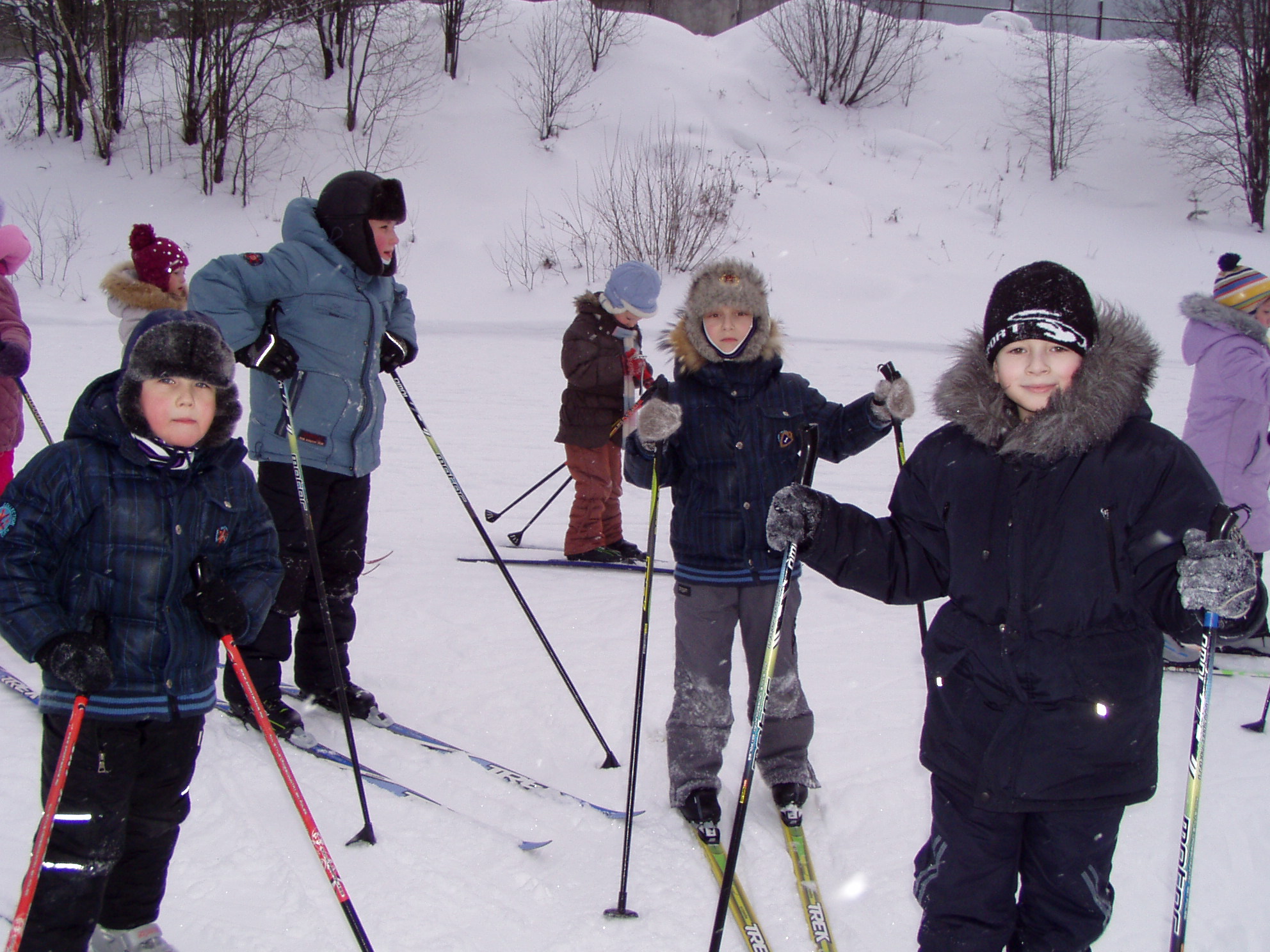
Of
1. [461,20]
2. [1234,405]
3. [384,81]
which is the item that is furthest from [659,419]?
[461,20]

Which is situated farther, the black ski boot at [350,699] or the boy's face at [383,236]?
the black ski boot at [350,699]

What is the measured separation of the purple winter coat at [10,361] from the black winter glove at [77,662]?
2.85 metres

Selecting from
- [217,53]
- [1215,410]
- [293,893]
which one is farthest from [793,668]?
[217,53]

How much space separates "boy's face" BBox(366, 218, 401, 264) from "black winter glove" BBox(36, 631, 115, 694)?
1.90 meters

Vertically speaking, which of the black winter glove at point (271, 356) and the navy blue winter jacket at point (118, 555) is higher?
the black winter glove at point (271, 356)

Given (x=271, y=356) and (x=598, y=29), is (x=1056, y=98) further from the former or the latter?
(x=271, y=356)

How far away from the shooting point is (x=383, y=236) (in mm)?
3404

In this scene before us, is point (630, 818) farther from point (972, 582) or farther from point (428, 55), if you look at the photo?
point (428, 55)

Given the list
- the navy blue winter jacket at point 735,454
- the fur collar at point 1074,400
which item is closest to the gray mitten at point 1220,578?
the fur collar at point 1074,400

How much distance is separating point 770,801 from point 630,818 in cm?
67

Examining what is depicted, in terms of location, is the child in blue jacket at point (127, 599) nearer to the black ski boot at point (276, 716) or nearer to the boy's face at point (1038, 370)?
the black ski boot at point (276, 716)

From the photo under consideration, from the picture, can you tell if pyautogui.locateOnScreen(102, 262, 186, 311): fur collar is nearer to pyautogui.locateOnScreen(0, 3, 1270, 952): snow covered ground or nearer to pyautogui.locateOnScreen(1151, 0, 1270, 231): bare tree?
pyautogui.locateOnScreen(0, 3, 1270, 952): snow covered ground

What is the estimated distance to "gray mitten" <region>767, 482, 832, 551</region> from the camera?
2.13 metres

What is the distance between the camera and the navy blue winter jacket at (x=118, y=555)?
1899 millimetres
